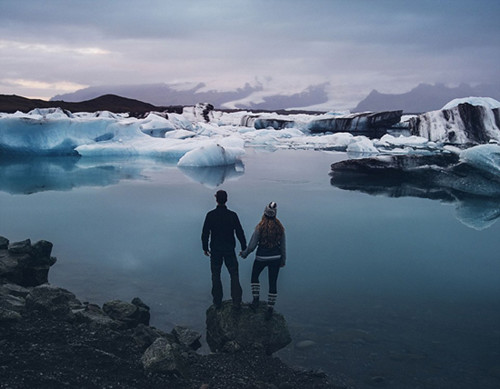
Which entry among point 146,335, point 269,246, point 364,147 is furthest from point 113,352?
point 364,147

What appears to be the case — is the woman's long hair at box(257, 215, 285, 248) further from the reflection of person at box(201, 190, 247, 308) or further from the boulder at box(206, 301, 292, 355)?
the boulder at box(206, 301, 292, 355)

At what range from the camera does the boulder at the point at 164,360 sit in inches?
132

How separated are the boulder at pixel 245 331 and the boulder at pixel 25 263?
2.45 m

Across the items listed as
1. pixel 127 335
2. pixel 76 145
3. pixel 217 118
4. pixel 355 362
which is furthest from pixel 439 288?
pixel 217 118

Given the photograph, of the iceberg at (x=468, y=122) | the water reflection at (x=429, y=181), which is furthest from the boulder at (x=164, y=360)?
the iceberg at (x=468, y=122)

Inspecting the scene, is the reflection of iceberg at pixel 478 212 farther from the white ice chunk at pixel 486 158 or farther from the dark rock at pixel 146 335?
the dark rock at pixel 146 335

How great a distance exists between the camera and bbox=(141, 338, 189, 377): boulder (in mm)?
3363

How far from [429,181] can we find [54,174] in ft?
44.7

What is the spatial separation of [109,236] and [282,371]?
15.9 feet

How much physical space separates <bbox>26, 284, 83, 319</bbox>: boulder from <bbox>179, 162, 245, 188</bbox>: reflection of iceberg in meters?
9.49

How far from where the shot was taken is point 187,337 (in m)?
4.08

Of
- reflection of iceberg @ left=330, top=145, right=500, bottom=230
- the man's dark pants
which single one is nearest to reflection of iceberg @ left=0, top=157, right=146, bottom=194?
reflection of iceberg @ left=330, top=145, right=500, bottom=230

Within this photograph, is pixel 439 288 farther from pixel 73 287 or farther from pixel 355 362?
pixel 73 287

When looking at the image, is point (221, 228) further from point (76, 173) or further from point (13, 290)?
point (76, 173)
